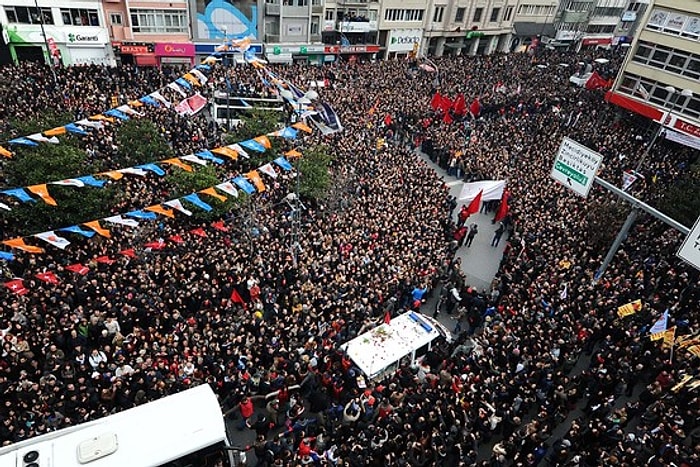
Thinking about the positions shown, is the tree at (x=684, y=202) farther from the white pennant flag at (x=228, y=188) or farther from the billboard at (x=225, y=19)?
the billboard at (x=225, y=19)

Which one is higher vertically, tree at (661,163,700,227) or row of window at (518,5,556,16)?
row of window at (518,5,556,16)

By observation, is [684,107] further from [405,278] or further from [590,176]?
[405,278]

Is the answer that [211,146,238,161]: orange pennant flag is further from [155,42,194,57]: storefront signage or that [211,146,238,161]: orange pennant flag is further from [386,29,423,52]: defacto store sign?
[386,29,423,52]: defacto store sign

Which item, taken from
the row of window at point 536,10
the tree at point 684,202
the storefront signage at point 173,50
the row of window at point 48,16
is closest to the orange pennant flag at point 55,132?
the row of window at point 48,16

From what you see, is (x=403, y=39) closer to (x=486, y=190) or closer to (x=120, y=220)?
(x=486, y=190)

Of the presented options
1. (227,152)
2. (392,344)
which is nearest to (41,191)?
(227,152)

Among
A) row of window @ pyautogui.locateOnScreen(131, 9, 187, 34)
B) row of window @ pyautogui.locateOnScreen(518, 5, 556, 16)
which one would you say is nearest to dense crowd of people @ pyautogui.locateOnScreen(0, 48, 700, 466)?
row of window @ pyautogui.locateOnScreen(131, 9, 187, 34)
